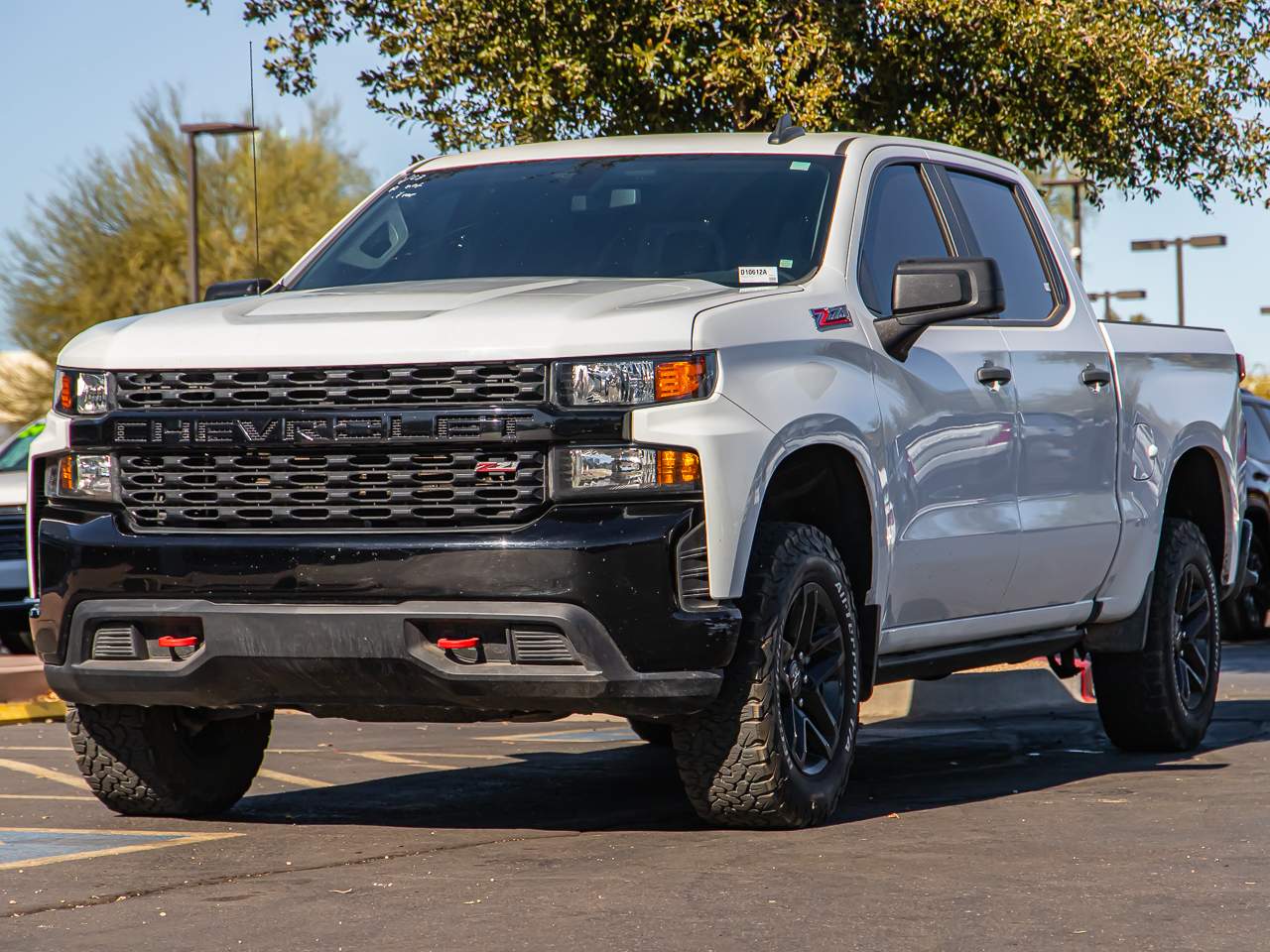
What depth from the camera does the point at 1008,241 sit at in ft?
26.7

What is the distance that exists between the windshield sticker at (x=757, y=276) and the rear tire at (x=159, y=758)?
202 cm

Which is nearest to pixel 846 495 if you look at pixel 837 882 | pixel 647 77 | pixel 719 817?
pixel 719 817

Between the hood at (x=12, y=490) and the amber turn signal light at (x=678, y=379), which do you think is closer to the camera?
the amber turn signal light at (x=678, y=379)

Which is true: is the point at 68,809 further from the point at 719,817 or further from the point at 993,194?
the point at 993,194

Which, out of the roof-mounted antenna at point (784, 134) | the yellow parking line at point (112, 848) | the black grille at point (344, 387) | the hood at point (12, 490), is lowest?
the yellow parking line at point (112, 848)

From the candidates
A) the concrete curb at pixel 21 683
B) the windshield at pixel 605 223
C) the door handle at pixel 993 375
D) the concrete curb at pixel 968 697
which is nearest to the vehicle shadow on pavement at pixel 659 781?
the concrete curb at pixel 968 697

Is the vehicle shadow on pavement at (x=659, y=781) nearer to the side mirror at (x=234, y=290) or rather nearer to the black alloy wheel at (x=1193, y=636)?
the black alloy wheel at (x=1193, y=636)

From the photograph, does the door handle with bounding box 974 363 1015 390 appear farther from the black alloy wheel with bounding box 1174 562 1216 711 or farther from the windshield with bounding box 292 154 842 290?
the black alloy wheel with bounding box 1174 562 1216 711

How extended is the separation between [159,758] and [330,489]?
131cm

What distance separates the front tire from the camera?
6035 mm

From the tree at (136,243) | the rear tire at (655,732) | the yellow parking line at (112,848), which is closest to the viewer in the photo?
the yellow parking line at (112,848)

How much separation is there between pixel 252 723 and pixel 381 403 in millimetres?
1730

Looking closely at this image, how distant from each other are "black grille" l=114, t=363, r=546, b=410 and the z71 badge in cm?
101

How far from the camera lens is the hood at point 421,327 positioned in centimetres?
578
